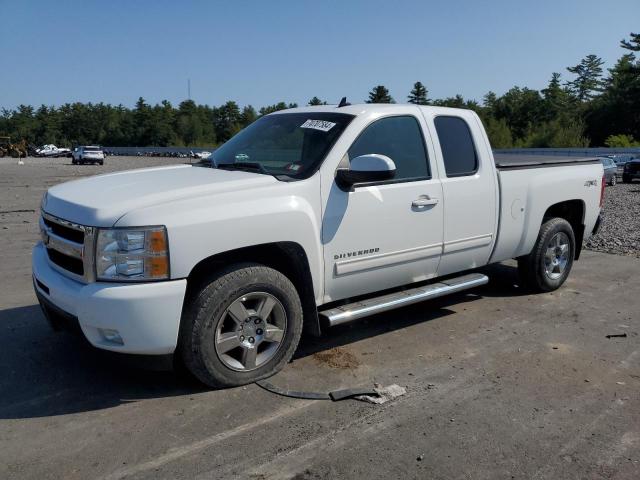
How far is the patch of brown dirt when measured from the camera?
423cm

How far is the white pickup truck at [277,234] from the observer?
334 centimetres

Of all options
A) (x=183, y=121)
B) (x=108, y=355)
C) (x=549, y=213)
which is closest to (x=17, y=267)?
(x=108, y=355)

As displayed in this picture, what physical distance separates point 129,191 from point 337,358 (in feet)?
6.37

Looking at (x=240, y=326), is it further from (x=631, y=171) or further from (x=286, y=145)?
(x=631, y=171)

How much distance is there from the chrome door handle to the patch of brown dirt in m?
1.28

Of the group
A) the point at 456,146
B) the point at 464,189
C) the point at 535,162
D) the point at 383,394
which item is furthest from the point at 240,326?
the point at 535,162

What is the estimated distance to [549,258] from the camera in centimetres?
617

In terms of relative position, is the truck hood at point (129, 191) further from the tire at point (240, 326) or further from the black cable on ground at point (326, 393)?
the black cable on ground at point (326, 393)

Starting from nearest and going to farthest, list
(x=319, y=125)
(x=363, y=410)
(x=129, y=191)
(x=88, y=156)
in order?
(x=363, y=410), (x=129, y=191), (x=319, y=125), (x=88, y=156)

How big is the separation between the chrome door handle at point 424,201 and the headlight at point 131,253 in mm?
2060

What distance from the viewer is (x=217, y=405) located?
11.6 feet

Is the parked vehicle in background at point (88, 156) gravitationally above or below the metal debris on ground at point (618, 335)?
above

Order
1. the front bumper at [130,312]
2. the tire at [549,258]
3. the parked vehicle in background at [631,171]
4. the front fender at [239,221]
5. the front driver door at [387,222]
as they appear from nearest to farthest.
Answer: the front bumper at [130,312], the front fender at [239,221], the front driver door at [387,222], the tire at [549,258], the parked vehicle in background at [631,171]

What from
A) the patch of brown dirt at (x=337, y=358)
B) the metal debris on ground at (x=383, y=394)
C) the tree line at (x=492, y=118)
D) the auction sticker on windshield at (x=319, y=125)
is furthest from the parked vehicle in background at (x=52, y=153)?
the metal debris on ground at (x=383, y=394)
